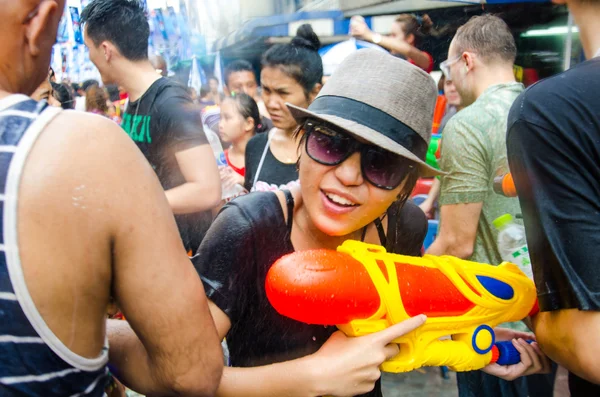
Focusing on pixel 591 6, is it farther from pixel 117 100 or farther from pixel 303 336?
pixel 117 100

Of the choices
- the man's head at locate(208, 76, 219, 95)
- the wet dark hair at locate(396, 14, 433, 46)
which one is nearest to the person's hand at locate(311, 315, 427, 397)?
the wet dark hair at locate(396, 14, 433, 46)

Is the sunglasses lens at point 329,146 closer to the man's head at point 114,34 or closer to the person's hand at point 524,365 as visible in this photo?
the person's hand at point 524,365

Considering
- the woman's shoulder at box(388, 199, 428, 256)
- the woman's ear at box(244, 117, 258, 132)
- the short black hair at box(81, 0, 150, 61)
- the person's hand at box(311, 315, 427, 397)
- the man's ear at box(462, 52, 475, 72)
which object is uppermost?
the short black hair at box(81, 0, 150, 61)

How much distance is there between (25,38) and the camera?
0.86 m

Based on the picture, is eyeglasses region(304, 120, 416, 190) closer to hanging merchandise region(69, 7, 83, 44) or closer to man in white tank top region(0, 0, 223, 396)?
man in white tank top region(0, 0, 223, 396)

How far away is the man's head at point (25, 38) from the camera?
832 mm

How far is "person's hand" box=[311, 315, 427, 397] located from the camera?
125cm

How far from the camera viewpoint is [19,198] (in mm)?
769

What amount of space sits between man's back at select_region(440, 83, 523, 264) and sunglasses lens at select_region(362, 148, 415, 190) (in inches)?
38.6

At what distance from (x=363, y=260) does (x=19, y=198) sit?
77cm

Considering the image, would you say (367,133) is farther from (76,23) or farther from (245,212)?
(76,23)

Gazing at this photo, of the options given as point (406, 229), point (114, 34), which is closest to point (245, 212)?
point (406, 229)

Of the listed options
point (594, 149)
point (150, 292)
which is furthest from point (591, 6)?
point (150, 292)

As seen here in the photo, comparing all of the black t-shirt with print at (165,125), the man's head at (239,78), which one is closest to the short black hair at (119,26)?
the black t-shirt with print at (165,125)
